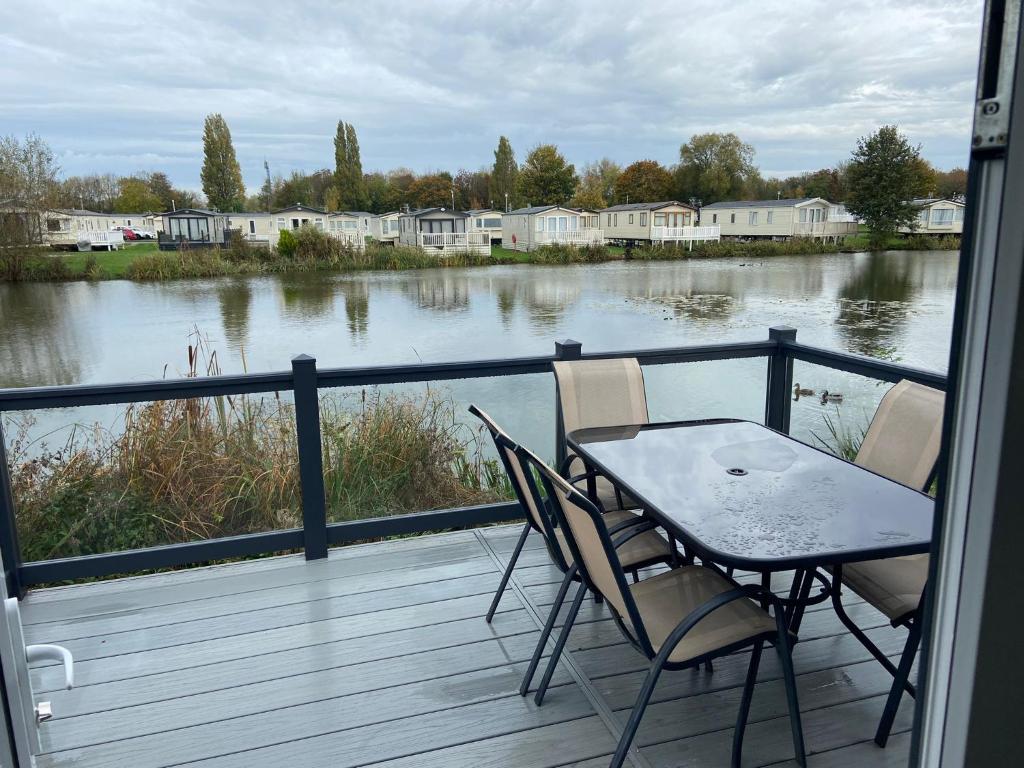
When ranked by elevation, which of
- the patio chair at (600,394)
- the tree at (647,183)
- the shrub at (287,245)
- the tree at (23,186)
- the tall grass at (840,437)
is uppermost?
the tree at (647,183)

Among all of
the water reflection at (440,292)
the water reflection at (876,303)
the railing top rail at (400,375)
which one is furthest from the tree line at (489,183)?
the railing top rail at (400,375)

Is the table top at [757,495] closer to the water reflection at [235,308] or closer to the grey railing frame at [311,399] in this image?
the grey railing frame at [311,399]

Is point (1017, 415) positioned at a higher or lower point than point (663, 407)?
higher

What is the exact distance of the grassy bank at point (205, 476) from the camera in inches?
145

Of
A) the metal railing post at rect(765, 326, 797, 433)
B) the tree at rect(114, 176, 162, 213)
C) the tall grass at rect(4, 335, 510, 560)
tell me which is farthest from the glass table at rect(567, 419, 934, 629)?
the tree at rect(114, 176, 162, 213)

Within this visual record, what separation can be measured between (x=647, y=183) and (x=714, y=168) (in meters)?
5.25

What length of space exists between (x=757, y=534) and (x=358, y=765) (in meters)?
1.40

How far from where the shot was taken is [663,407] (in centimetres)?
466

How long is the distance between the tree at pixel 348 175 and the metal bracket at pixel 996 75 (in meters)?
58.1

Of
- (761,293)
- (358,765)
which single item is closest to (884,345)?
(761,293)

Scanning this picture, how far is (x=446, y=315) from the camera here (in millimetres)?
25641

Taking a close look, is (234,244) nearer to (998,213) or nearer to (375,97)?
(375,97)

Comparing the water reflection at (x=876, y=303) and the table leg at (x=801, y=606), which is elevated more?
the table leg at (x=801, y=606)

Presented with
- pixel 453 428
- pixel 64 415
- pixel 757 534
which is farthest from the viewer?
pixel 453 428
